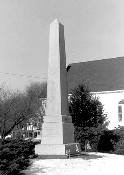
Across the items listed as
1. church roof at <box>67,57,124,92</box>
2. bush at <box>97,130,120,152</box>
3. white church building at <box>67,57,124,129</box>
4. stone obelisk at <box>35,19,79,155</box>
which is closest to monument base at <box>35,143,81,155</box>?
stone obelisk at <box>35,19,79,155</box>

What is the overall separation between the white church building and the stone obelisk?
15987mm

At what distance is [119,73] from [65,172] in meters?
23.6

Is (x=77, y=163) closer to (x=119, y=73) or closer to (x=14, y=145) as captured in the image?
(x=14, y=145)

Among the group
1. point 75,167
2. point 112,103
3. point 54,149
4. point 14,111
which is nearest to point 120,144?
point 54,149

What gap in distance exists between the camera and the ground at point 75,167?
9.94 m

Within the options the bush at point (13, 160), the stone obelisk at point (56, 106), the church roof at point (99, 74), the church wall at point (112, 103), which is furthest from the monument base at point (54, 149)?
the church roof at point (99, 74)

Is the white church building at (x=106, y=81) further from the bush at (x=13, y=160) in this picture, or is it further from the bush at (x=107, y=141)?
the bush at (x=13, y=160)

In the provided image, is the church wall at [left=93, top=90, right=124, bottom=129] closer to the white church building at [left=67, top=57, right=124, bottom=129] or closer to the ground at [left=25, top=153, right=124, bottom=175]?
the white church building at [left=67, top=57, right=124, bottom=129]

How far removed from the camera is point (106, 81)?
1273 inches

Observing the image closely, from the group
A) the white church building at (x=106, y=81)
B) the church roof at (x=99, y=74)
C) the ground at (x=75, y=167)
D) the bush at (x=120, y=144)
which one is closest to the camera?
the ground at (x=75, y=167)

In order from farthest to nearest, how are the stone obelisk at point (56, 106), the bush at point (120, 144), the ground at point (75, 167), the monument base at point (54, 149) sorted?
the bush at point (120, 144) < the stone obelisk at point (56, 106) < the monument base at point (54, 149) < the ground at point (75, 167)

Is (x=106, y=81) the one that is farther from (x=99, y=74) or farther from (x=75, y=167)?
(x=75, y=167)

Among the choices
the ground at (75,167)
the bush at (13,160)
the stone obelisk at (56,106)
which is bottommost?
the ground at (75,167)

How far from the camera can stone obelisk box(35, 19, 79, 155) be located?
1298 cm
